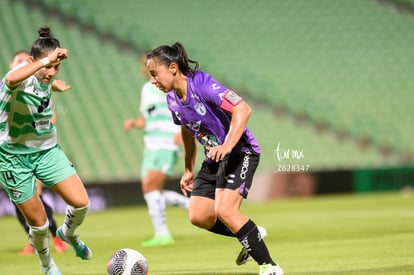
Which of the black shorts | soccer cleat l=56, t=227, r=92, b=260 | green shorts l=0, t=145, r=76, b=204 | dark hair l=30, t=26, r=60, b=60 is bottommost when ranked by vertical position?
soccer cleat l=56, t=227, r=92, b=260

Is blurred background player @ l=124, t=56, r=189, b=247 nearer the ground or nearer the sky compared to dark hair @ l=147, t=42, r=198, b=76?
nearer the ground

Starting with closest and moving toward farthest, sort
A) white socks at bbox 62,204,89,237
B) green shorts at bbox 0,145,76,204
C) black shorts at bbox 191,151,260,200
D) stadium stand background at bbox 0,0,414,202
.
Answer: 1. black shorts at bbox 191,151,260,200
2. green shorts at bbox 0,145,76,204
3. white socks at bbox 62,204,89,237
4. stadium stand background at bbox 0,0,414,202

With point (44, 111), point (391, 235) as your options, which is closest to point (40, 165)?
point (44, 111)

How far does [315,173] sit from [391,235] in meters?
8.75

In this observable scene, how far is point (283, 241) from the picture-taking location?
10.0 m

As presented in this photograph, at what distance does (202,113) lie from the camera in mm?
6391

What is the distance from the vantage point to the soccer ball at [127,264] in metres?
6.37

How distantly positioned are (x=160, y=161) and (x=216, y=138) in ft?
13.6

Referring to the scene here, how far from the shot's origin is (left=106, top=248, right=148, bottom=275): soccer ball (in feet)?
20.9

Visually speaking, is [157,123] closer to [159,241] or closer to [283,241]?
[159,241]

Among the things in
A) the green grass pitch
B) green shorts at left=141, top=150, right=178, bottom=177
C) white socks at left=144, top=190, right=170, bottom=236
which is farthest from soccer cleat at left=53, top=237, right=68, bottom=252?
green shorts at left=141, top=150, right=178, bottom=177

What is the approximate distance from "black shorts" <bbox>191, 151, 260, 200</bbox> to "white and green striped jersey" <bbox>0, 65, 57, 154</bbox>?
137cm

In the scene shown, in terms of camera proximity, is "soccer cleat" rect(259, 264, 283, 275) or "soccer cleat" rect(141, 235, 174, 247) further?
"soccer cleat" rect(141, 235, 174, 247)

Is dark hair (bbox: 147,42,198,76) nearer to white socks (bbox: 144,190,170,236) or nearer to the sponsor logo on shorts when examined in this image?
the sponsor logo on shorts
